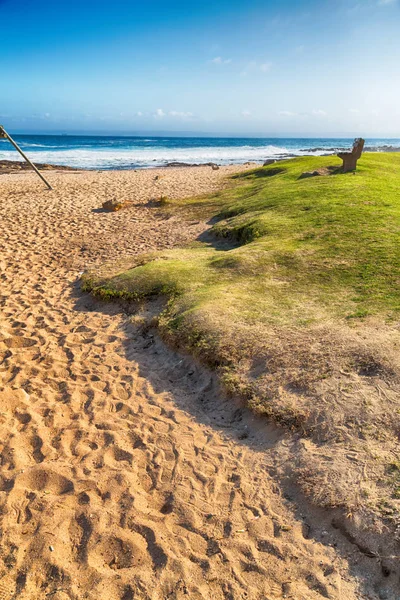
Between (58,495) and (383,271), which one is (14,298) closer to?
(58,495)

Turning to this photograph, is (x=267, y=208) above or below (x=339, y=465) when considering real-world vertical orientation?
above

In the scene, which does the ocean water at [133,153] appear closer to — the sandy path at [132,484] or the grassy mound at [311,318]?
the grassy mound at [311,318]

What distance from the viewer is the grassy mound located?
13.1 feet

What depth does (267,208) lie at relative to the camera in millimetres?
12578

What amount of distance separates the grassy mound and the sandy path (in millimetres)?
414

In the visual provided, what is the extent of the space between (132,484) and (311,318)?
3350 millimetres

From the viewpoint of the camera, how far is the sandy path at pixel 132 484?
306 centimetres

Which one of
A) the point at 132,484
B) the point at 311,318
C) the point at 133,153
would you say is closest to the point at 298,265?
the point at 311,318

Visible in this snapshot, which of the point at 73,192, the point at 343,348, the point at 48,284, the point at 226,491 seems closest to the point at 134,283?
the point at 48,284

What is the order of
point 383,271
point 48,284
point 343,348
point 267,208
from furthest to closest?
point 267,208 → point 48,284 → point 383,271 → point 343,348

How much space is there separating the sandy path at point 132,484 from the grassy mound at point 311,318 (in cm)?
41

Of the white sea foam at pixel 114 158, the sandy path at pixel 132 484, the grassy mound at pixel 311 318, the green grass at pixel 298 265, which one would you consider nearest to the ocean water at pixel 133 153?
the white sea foam at pixel 114 158

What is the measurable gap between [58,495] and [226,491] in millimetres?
1538

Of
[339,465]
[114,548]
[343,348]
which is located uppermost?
[343,348]
